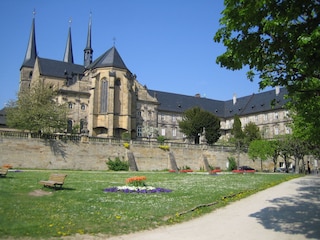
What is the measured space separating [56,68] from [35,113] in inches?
1249

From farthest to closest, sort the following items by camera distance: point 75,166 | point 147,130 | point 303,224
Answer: point 147,130, point 75,166, point 303,224

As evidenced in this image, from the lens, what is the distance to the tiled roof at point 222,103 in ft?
247

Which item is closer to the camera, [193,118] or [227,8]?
[227,8]

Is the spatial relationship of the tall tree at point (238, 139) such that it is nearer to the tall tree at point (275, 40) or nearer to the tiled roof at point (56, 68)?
the tiled roof at point (56, 68)

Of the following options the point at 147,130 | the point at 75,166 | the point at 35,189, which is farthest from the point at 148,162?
the point at 35,189

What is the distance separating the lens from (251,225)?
31.5ft

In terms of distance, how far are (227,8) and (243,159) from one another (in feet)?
165

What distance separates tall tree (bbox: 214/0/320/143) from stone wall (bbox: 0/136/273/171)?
32051 mm

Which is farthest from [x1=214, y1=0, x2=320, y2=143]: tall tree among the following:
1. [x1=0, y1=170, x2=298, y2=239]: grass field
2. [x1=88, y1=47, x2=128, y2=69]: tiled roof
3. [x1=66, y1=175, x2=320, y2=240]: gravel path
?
[x1=88, y1=47, x2=128, y2=69]: tiled roof

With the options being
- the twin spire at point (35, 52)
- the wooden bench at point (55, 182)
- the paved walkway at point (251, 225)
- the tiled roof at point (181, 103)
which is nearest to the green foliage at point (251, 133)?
the tiled roof at point (181, 103)

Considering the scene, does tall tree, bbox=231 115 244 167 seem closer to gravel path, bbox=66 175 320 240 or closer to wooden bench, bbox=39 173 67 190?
gravel path, bbox=66 175 320 240

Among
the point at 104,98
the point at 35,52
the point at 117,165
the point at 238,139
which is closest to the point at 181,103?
the point at 238,139

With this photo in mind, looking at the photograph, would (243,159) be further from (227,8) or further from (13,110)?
(227,8)

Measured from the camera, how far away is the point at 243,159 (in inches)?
2174
